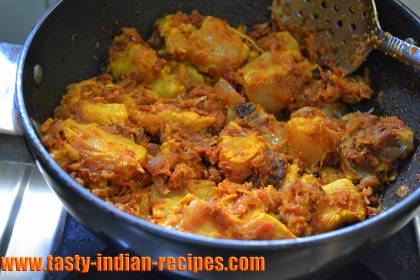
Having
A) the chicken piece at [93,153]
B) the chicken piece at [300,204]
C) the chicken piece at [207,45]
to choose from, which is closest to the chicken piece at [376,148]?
the chicken piece at [300,204]

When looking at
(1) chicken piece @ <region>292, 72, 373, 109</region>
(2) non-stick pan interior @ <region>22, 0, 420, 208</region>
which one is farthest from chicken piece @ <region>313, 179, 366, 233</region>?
(1) chicken piece @ <region>292, 72, 373, 109</region>

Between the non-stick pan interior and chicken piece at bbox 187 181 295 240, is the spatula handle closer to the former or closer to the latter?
the non-stick pan interior

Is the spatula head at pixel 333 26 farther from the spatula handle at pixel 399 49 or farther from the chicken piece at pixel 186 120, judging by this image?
the chicken piece at pixel 186 120

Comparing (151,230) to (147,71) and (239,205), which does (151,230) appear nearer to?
(239,205)

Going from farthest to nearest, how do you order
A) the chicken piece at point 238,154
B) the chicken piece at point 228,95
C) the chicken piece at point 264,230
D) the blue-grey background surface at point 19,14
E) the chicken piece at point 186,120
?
1. the blue-grey background surface at point 19,14
2. the chicken piece at point 228,95
3. the chicken piece at point 186,120
4. the chicken piece at point 238,154
5. the chicken piece at point 264,230

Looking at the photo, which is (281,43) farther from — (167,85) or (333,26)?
(167,85)
